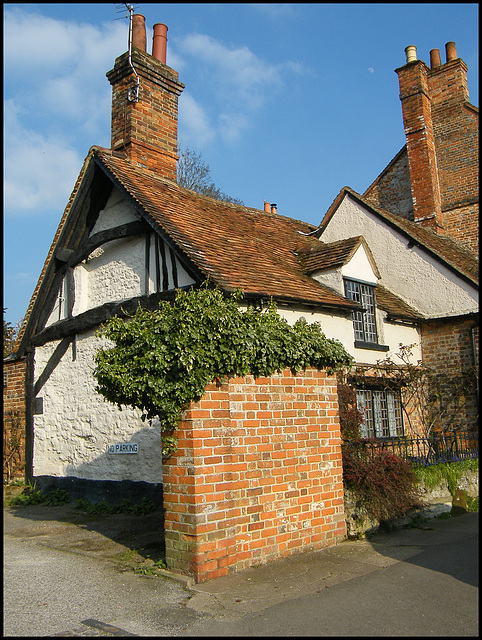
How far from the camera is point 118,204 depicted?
11.9 meters

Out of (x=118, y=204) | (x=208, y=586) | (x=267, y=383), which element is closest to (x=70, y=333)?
(x=118, y=204)

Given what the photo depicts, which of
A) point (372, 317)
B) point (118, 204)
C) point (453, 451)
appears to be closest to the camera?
point (453, 451)

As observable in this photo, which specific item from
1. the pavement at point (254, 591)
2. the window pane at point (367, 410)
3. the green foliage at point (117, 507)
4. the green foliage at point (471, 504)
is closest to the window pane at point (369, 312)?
the window pane at point (367, 410)

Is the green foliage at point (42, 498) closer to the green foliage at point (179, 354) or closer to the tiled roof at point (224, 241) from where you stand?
the tiled roof at point (224, 241)

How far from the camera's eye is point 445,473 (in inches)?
380

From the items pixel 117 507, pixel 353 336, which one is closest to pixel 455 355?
pixel 353 336

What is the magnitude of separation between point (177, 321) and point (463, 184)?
14.1m

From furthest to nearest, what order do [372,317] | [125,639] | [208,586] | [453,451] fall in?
[372,317]
[453,451]
[208,586]
[125,639]

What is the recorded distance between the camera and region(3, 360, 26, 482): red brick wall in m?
13.1

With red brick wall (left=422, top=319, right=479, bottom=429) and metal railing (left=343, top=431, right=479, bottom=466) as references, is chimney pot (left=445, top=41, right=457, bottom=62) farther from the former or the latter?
metal railing (left=343, top=431, right=479, bottom=466)

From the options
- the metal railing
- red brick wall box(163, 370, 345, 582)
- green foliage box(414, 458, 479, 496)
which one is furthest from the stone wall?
the metal railing

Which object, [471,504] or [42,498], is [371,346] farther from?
[42,498]

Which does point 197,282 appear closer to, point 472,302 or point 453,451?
point 453,451

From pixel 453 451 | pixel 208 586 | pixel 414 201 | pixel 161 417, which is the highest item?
pixel 414 201
